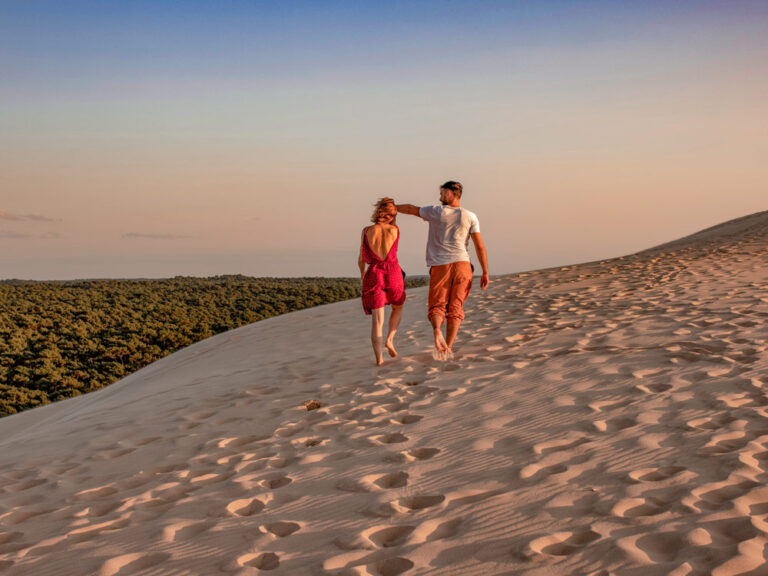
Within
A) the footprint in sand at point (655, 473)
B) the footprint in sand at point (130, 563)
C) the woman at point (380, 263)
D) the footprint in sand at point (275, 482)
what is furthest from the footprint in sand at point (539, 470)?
the woman at point (380, 263)

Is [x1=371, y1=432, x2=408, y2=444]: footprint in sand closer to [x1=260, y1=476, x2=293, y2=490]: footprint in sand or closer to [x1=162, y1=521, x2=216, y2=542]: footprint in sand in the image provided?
[x1=260, y1=476, x2=293, y2=490]: footprint in sand

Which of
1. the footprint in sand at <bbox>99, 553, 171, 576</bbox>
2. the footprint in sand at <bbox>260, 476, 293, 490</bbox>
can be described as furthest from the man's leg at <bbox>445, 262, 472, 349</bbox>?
the footprint in sand at <bbox>99, 553, 171, 576</bbox>

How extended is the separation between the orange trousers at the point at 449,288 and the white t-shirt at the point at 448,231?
0.30 feet

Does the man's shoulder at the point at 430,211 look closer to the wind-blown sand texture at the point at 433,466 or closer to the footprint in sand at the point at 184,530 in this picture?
the wind-blown sand texture at the point at 433,466

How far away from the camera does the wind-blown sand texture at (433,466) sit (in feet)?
10.7

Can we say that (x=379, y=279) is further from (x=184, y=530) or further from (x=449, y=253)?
(x=184, y=530)

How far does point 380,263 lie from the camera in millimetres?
7734

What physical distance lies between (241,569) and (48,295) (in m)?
63.0

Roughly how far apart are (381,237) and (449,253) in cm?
86

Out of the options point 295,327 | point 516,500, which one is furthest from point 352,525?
point 295,327

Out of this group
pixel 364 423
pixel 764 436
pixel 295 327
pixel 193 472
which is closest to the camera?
pixel 764 436

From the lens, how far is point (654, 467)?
4066 millimetres

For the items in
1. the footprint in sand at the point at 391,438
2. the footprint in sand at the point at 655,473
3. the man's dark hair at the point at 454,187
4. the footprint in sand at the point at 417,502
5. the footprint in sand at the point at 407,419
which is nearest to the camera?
the footprint in sand at the point at 417,502

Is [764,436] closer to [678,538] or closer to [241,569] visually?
[678,538]
